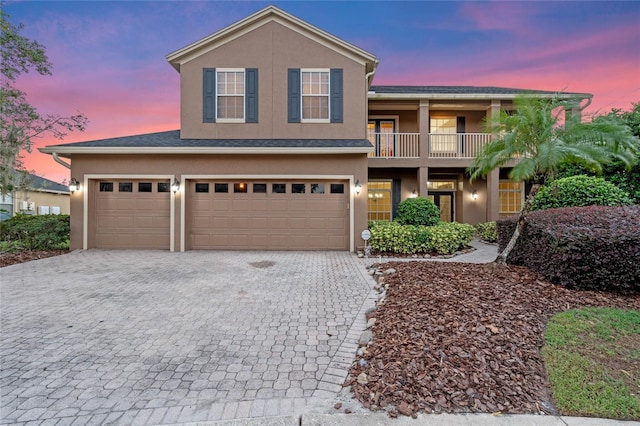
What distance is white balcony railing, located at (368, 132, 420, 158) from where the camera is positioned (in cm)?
1316

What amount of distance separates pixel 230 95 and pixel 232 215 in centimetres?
436

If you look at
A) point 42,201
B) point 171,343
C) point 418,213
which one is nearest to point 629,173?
point 418,213

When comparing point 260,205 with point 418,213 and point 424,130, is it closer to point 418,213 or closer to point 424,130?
point 418,213

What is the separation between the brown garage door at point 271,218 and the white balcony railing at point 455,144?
638cm

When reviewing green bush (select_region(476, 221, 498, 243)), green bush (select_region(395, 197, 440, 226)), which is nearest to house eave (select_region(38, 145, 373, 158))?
green bush (select_region(395, 197, 440, 226))

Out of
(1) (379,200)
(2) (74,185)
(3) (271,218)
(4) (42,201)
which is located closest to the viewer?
(2) (74,185)

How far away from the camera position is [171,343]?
132 inches

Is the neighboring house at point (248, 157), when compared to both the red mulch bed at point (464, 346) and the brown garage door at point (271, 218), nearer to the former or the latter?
the brown garage door at point (271, 218)

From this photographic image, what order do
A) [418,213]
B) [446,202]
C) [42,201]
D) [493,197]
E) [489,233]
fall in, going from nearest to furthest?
[418,213] → [489,233] → [493,197] → [446,202] → [42,201]

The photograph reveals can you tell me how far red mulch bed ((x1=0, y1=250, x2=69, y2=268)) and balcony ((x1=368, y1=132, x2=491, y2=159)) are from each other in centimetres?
1211

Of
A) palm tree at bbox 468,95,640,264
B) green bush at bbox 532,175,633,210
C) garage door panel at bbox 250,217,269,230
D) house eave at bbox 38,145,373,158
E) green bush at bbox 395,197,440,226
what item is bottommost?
garage door panel at bbox 250,217,269,230

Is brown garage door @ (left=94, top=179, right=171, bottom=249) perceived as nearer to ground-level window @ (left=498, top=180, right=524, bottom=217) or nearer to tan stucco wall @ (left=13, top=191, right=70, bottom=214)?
tan stucco wall @ (left=13, top=191, right=70, bottom=214)

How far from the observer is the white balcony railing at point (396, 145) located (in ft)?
43.2

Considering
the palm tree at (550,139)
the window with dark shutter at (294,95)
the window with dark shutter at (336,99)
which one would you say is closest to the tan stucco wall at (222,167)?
the window with dark shutter at (336,99)
